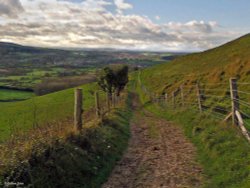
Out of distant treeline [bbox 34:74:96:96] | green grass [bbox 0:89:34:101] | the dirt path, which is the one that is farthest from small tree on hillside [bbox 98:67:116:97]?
distant treeline [bbox 34:74:96:96]

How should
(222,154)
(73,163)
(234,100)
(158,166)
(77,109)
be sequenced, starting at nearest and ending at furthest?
(73,163) < (158,166) < (222,154) < (77,109) < (234,100)

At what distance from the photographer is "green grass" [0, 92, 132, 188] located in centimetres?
827

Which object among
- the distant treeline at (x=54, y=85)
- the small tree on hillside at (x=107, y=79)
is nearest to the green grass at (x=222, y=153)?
the small tree on hillside at (x=107, y=79)

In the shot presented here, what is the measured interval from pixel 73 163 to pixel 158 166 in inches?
134

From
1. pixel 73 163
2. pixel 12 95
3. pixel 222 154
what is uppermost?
pixel 73 163

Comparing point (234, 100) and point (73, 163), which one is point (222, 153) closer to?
point (234, 100)

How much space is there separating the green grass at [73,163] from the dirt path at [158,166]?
1.49 ft

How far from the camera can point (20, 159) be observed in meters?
8.30

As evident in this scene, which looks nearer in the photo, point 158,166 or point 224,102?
point 158,166

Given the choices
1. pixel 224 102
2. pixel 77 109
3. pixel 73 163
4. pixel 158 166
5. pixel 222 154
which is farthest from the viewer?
pixel 224 102

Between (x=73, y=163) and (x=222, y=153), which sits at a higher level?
(x=73, y=163)

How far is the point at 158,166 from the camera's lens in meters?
12.1

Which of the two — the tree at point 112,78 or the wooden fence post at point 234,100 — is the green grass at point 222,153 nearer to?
the wooden fence post at point 234,100

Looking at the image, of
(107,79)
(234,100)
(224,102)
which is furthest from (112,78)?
(234,100)
